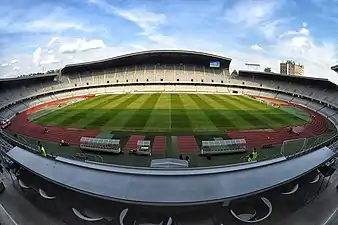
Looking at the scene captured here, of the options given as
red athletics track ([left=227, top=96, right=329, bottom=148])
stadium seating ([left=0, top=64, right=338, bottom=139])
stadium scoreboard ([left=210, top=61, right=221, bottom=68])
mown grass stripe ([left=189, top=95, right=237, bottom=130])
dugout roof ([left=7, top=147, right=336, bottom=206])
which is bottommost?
A: red athletics track ([left=227, top=96, right=329, bottom=148])

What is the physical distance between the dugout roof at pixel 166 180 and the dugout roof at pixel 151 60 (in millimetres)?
50226

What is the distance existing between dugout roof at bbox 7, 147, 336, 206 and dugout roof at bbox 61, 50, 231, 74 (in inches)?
1977

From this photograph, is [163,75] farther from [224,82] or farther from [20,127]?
[20,127]

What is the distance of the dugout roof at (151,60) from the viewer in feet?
187

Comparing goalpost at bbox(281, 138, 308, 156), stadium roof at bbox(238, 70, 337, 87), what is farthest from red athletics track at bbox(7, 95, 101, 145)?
stadium roof at bbox(238, 70, 337, 87)

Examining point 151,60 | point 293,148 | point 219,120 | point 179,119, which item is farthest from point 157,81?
point 293,148

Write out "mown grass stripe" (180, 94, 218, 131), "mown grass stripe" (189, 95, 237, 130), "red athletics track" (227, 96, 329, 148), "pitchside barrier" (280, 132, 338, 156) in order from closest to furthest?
"pitchside barrier" (280, 132, 338, 156) < "red athletics track" (227, 96, 329, 148) < "mown grass stripe" (180, 94, 218, 131) < "mown grass stripe" (189, 95, 237, 130)

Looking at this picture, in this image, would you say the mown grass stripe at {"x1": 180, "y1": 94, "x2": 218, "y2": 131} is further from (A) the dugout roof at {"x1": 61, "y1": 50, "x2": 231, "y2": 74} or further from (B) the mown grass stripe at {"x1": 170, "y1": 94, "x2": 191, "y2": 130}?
(A) the dugout roof at {"x1": 61, "y1": 50, "x2": 231, "y2": 74}

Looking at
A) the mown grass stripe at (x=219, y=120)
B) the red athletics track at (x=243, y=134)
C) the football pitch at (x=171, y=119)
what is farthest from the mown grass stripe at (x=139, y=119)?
the mown grass stripe at (x=219, y=120)

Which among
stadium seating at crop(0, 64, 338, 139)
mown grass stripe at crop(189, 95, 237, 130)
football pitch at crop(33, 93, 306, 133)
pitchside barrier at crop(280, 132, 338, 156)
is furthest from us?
stadium seating at crop(0, 64, 338, 139)

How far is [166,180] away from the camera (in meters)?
7.49

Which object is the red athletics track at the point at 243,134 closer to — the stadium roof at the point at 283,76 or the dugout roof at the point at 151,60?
the stadium roof at the point at 283,76

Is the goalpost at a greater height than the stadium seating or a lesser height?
lesser

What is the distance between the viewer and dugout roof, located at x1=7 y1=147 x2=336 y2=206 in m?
7.01
